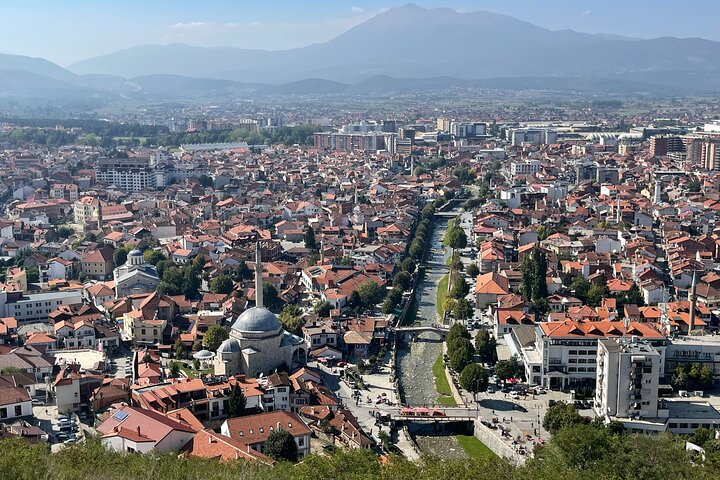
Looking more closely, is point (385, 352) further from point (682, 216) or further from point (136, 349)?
point (682, 216)

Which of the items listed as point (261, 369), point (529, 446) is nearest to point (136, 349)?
point (261, 369)

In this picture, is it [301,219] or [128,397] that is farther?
[301,219]

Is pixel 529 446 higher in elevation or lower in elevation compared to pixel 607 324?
lower

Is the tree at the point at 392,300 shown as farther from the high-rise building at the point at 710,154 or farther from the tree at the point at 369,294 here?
the high-rise building at the point at 710,154

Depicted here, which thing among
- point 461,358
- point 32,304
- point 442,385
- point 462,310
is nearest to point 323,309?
point 462,310

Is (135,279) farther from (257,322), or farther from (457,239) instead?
(457,239)
